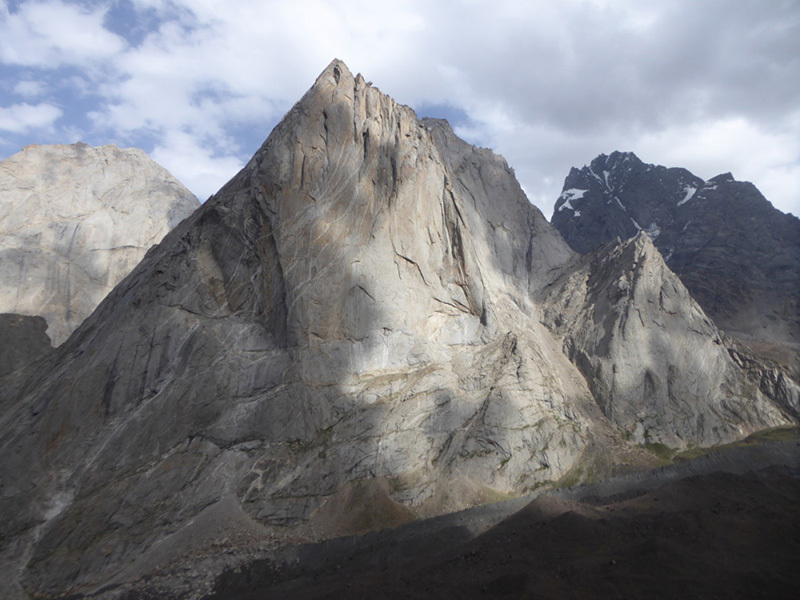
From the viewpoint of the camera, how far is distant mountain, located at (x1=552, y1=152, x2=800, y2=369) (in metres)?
103

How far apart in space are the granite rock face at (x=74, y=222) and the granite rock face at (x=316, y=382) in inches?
1217

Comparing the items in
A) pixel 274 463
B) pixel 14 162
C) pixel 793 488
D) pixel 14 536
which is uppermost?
pixel 14 162

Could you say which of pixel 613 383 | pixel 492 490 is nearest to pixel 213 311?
pixel 492 490

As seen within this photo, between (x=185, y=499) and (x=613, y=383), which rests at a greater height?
(x=613, y=383)

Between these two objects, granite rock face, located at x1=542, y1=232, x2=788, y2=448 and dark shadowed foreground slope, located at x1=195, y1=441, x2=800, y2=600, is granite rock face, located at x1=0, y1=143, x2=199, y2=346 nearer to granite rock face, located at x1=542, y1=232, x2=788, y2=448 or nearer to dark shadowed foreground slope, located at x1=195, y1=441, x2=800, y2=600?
dark shadowed foreground slope, located at x1=195, y1=441, x2=800, y2=600

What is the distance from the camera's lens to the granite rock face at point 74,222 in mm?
79438

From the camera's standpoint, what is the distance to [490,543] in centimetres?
3133

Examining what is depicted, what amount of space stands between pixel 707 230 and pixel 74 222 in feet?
447

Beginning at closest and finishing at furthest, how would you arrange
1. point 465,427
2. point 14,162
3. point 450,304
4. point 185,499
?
1. point 185,499
2. point 465,427
3. point 450,304
4. point 14,162

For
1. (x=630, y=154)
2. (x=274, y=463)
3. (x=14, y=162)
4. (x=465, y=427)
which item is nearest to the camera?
(x=274, y=463)

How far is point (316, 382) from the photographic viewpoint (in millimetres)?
44000

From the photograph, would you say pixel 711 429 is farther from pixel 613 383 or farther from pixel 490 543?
pixel 490 543

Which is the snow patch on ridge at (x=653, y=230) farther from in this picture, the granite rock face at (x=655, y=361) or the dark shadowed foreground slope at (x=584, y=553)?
the dark shadowed foreground slope at (x=584, y=553)

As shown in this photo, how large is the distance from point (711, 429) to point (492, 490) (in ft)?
93.0
